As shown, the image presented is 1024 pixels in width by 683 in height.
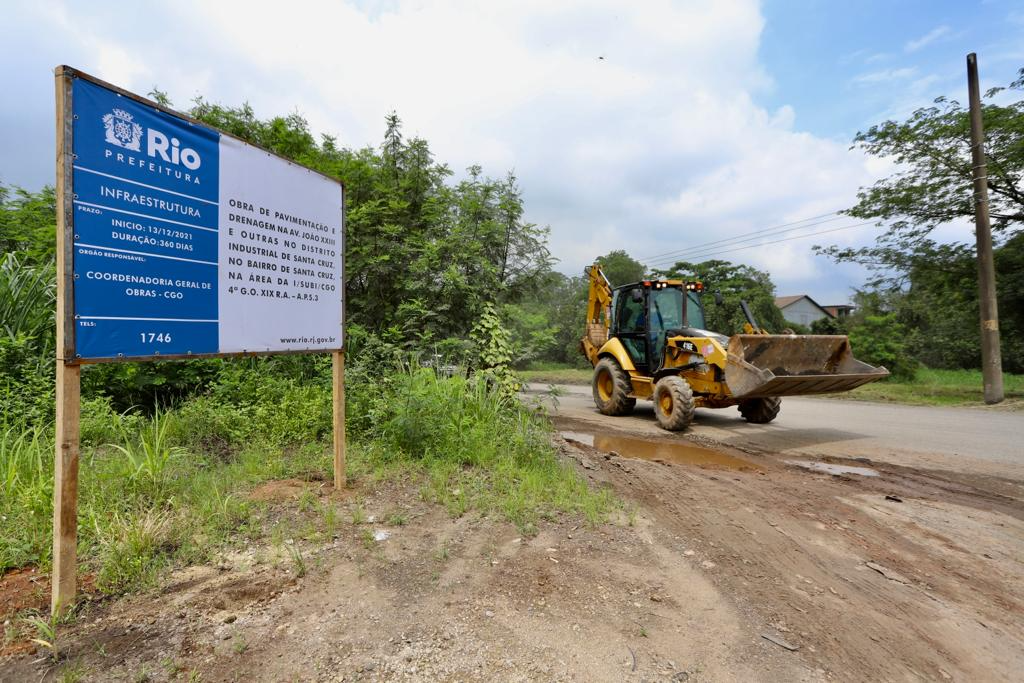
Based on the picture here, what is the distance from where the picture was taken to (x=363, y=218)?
8.03 meters

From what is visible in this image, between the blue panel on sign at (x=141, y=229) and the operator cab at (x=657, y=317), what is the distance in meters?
7.35

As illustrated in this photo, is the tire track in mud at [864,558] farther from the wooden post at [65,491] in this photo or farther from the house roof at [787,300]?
the house roof at [787,300]

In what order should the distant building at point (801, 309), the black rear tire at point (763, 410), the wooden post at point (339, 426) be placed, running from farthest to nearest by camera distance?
1. the distant building at point (801, 309)
2. the black rear tire at point (763, 410)
3. the wooden post at point (339, 426)

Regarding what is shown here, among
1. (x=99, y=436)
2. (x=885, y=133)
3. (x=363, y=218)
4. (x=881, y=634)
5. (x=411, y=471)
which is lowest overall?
(x=881, y=634)

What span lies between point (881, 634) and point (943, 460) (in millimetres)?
4971

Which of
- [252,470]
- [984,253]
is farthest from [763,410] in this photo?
[252,470]

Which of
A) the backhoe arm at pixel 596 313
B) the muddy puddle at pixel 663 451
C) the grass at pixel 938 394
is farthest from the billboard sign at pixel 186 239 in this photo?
the grass at pixel 938 394

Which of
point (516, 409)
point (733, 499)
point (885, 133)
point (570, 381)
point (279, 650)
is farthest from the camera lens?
point (570, 381)

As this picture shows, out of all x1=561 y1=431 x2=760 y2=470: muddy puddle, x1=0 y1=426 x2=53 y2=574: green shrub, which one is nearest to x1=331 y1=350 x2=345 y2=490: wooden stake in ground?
x1=0 y1=426 x2=53 y2=574: green shrub

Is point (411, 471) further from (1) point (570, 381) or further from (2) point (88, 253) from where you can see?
(1) point (570, 381)

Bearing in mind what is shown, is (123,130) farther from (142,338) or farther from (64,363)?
(64,363)

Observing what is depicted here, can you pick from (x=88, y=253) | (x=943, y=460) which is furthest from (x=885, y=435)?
(x=88, y=253)

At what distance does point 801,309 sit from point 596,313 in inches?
2423

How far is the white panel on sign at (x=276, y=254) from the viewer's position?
334 centimetres
